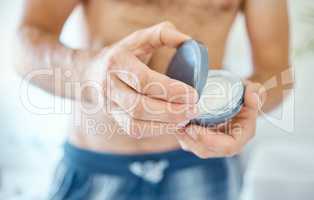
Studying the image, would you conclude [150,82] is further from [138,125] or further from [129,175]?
[129,175]

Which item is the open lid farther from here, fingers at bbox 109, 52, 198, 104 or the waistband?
the waistband

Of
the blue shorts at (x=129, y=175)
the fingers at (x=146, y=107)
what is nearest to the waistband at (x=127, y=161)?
the blue shorts at (x=129, y=175)

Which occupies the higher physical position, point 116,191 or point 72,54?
point 72,54

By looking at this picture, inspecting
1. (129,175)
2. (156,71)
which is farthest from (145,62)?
(129,175)

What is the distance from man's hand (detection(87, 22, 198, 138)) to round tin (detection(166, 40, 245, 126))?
0.01m

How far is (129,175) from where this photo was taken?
42 centimetres

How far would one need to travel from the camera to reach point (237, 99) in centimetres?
35

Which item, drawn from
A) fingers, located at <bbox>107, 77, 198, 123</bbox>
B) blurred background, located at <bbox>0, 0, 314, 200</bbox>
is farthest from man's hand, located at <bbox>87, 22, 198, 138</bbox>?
blurred background, located at <bbox>0, 0, 314, 200</bbox>

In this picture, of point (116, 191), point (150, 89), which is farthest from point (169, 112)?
point (116, 191)

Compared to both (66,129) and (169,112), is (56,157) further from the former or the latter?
(169,112)

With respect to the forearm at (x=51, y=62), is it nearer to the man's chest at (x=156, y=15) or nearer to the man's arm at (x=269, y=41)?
the man's chest at (x=156, y=15)

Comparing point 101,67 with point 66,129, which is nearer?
point 101,67

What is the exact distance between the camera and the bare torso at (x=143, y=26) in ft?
1.32

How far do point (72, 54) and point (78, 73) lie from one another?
17 millimetres
